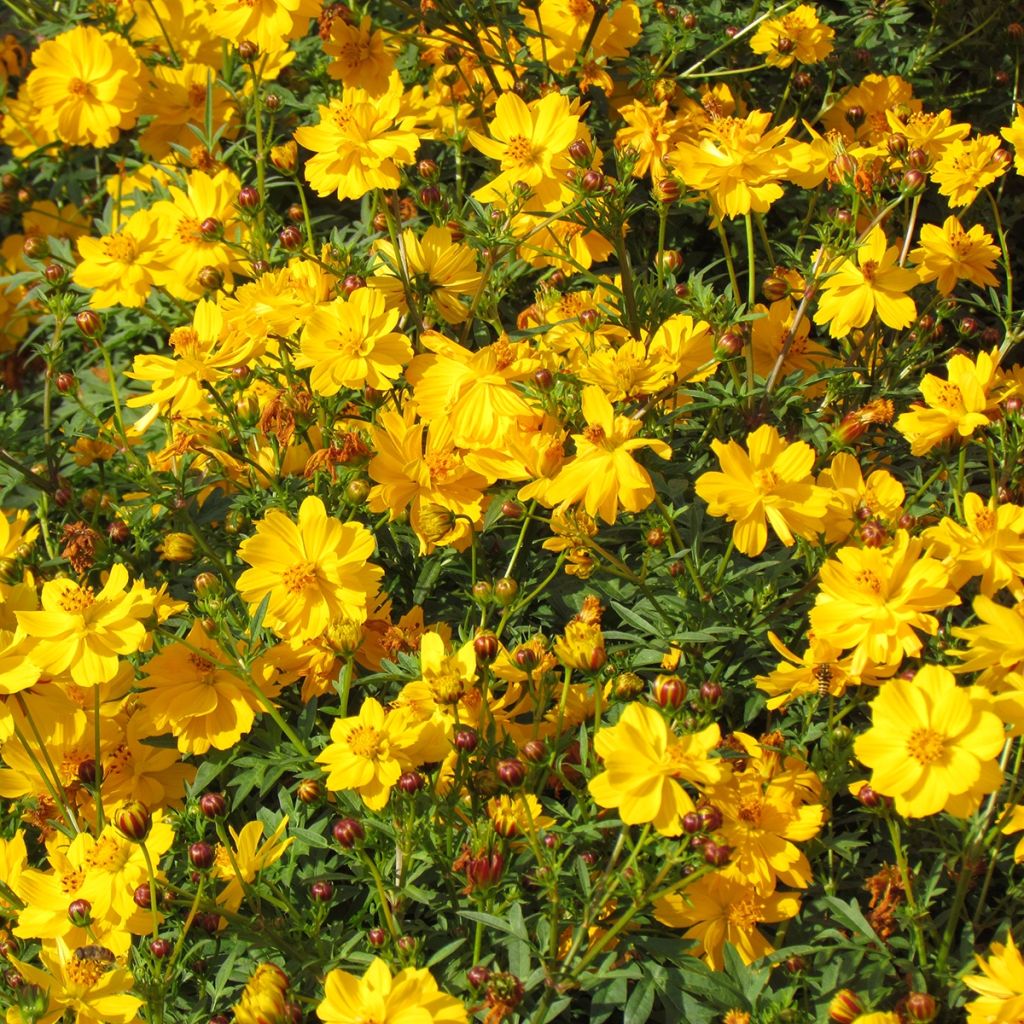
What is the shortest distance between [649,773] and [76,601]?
0.87 metres

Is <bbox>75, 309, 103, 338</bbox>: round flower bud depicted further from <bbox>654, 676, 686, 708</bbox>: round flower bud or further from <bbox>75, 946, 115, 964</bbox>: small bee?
<bbox>654, 676, 686, 708</bbox>: round flower bud

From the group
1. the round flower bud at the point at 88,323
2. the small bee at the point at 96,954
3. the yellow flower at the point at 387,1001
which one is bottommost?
the small bee at the point at 96,954

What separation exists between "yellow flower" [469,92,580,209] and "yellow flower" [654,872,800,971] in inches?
48.1

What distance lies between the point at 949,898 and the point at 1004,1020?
0.44 meters

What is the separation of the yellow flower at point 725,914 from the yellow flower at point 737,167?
111 cm

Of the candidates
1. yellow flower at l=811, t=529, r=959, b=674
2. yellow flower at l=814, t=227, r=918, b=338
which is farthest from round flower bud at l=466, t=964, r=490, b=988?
yellow flower at l=814, t=227, r=918, b=338

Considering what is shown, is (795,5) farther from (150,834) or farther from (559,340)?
(150,834)

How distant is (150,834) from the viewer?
1.71 meters

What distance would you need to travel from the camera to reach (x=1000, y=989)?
145 centimetres

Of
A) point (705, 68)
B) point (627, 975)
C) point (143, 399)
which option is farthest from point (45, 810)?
point (705, 68)

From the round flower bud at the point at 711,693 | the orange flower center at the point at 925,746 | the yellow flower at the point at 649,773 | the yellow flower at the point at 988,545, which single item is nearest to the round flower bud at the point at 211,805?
the yellow flower at the point at 649,773

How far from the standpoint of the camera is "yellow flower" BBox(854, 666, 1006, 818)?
1.46m

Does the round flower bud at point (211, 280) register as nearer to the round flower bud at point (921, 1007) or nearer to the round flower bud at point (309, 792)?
the round flower bud at point (309, 792)

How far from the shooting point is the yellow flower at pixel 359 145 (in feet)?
7.23
